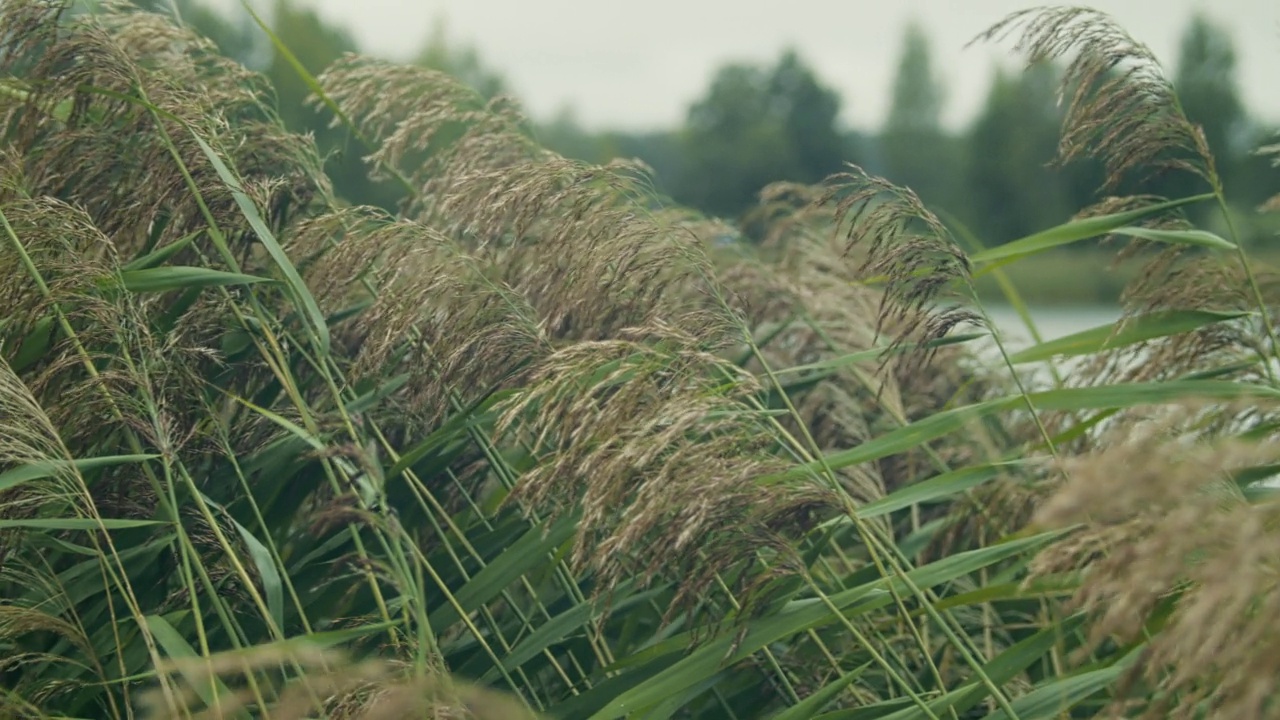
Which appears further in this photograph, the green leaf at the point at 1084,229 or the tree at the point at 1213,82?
the tree at the point at 1213,82

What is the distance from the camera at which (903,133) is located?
83750mm

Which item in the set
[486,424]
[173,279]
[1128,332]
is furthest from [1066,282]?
[173,279]

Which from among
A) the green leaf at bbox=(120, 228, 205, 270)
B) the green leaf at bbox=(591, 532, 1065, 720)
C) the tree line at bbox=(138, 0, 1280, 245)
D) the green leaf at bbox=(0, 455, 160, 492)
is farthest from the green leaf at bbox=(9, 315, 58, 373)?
the tree line at bbox=(138, 0, 1280, 245)

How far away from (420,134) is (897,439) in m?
1.59

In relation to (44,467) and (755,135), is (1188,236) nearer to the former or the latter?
(44,467)

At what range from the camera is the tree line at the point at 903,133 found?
2060 inches

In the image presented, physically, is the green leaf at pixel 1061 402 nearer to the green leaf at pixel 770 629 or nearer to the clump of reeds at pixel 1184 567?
the green leaf at pixel 770 629

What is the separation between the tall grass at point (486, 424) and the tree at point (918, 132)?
7882 centimetres

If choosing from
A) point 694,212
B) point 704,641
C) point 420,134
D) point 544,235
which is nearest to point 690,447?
point 704,641

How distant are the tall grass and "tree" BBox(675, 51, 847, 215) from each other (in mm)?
68259

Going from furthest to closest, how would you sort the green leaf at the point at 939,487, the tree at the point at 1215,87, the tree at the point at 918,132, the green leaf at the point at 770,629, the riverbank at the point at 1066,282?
the tree at the point at 918,132 < the tree at the point at 1215,87 < the riverbank at the point at 1066,282 < the green leaf at the point at 939,487 < the green leaf at the point at 770,629

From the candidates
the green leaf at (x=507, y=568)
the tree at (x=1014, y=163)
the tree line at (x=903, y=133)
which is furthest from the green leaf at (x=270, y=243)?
the tree at (x=1014, y=163)

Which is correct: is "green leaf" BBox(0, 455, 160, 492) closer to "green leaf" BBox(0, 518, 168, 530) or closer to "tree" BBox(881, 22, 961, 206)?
"green leaf" BBox(0, 518, 168, 530)

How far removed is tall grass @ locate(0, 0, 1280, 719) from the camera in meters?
2.25
